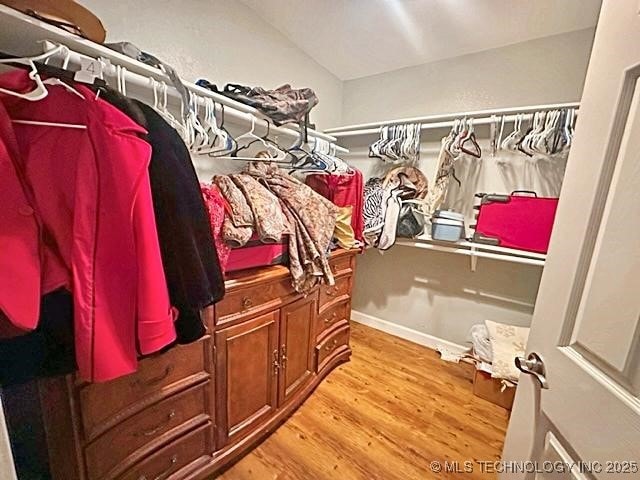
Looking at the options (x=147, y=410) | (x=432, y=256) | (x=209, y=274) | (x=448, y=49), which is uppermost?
(x=448, y=49)

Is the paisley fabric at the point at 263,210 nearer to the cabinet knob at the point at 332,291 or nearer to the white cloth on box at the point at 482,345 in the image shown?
the cabinet knob at the point at 332,291

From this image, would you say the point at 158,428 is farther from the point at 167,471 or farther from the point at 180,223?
the point at 180,223

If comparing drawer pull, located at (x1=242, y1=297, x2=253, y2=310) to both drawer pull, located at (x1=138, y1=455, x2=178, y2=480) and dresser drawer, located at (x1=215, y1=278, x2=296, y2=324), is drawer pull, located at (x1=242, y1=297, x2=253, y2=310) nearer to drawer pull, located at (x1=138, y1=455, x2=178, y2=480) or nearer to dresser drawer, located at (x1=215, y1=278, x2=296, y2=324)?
dresser drawer, located at (x1=215, y1=278, x2=296, y2=324)

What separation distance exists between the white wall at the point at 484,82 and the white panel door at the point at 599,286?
5.00ft

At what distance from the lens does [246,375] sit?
132 centimetres

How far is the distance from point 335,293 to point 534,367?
1291 millimetres

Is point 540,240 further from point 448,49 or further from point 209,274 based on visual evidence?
point 209,274

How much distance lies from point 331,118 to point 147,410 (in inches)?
101

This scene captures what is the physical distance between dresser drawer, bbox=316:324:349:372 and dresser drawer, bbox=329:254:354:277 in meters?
0.45

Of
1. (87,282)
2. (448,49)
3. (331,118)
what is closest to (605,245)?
(87,282)

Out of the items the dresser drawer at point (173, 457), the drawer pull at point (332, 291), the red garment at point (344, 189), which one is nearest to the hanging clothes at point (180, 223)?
the dresser drawer at point (173, 457)

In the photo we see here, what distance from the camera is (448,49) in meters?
2.02

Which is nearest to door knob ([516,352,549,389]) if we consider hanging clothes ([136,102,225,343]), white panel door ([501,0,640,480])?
white panel door ([501,0,640,480])

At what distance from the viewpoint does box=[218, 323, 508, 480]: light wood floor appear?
52.5 inches
